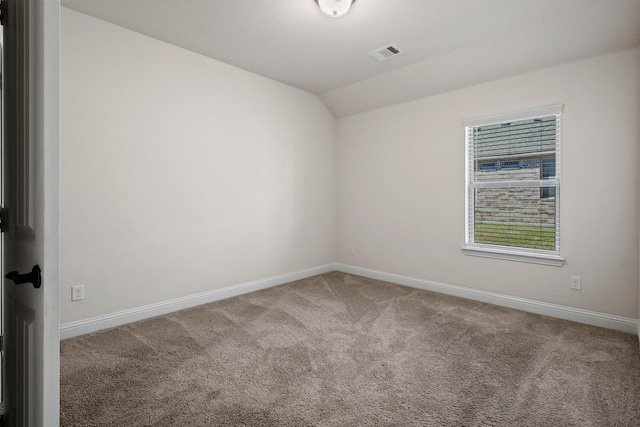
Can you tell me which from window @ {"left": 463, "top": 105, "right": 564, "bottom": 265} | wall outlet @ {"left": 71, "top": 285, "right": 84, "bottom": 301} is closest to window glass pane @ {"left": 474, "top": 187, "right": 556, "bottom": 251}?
window @ {"left": 463, "top": 105, "right": 564, "bottom": 265}

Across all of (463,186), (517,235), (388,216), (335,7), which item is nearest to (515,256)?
(517,235)

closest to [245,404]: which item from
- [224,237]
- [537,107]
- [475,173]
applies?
[224,237]

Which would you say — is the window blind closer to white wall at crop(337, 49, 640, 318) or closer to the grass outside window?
the grass outside window

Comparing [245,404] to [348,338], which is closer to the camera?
[245,404]

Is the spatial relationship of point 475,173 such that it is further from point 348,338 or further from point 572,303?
point 348,338

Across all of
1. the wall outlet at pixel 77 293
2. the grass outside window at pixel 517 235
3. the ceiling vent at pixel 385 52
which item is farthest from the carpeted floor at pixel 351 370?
the ceiling vent at pixel 385 52

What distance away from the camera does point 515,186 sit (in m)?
3.54

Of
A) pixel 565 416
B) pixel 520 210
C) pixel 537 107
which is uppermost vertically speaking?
pixel 537 107

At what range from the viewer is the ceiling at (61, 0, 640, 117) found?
2.58 metres

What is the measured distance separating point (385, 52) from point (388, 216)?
204 cm

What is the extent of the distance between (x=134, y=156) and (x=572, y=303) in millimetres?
4281

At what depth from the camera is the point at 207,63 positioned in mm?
3529

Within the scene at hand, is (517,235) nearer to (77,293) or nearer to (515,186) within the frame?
(515,186)

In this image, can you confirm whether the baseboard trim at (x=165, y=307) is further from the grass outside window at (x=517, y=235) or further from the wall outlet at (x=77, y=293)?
the grass outside window at (x=517, y=235)
